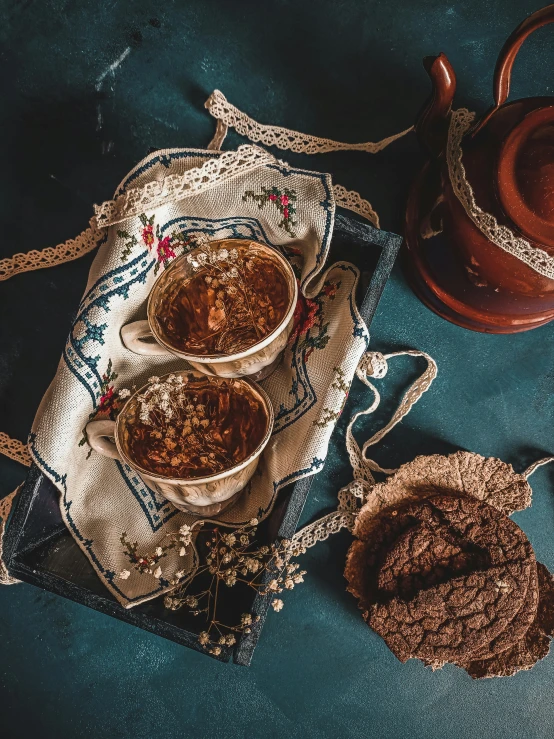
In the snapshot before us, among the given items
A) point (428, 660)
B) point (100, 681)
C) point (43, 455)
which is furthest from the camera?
point (100, 681)

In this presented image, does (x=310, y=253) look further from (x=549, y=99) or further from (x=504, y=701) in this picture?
(x=504, y=701)

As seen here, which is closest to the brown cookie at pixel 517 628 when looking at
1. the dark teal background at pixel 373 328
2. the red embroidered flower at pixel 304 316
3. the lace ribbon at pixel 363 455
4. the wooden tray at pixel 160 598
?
the dark teal background at pixel 373 328

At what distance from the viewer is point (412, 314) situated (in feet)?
2.85

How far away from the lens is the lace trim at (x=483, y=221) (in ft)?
2.04

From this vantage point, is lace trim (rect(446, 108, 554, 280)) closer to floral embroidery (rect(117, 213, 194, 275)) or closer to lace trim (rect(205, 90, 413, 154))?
lace trim (rect(205, 90, 413, 154))

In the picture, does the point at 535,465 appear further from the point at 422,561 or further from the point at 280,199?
the point at 280,199

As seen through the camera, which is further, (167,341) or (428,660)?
(428,660)

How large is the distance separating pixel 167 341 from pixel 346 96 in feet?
1.51

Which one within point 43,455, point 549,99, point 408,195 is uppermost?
point 549,99

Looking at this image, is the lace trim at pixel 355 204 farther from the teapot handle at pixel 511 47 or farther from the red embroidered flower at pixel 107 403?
the red embroidered flower at pixel 107 403

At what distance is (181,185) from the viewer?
65cm

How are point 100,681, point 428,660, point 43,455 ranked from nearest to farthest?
point 43,455, point 428,660, point 100,681

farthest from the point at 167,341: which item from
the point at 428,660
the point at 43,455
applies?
the point at 428,660

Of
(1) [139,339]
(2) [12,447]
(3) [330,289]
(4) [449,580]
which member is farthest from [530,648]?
(2) [12,447]
